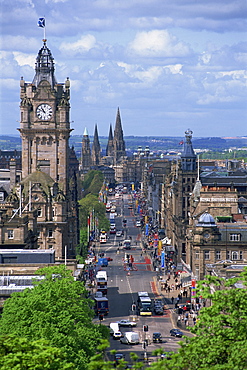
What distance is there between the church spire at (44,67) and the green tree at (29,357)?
10713cm

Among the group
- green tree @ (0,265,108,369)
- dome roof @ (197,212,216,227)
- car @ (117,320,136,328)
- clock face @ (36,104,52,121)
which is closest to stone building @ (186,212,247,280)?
dome roof @ (197,212,216,227)

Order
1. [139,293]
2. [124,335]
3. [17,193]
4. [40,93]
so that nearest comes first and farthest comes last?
[124,335]
[139,293]
[17,193]
[40,93]

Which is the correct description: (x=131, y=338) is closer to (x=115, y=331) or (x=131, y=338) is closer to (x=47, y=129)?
(x=115, y=331)

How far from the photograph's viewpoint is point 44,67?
555 ft

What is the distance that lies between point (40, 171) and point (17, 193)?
847cm

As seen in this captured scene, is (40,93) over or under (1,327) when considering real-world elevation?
over

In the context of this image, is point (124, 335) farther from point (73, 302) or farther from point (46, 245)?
point (46, 245)

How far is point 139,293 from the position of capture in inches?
5640

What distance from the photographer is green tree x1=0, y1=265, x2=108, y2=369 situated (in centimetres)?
7594

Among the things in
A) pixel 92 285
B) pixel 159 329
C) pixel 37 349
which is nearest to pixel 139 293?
pixel 92 285

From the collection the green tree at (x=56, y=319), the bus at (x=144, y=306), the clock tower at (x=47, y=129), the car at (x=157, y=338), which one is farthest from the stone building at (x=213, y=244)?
the green tree at (x=56, y=319)

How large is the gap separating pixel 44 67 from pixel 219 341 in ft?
373

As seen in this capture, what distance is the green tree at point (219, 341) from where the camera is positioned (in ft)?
188

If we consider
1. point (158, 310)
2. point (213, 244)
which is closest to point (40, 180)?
point (213, 244)
